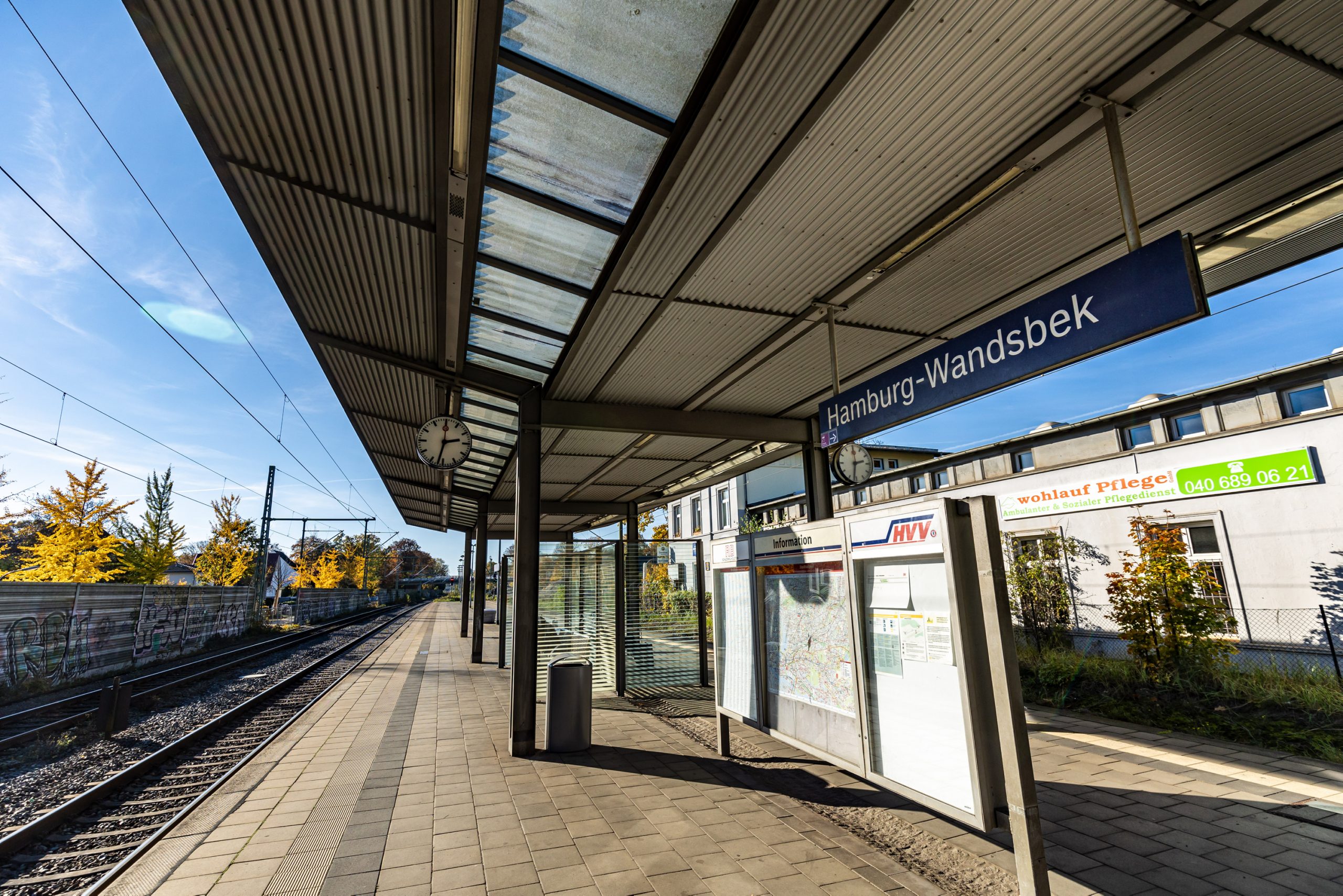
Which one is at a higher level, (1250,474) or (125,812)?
(1250,474)

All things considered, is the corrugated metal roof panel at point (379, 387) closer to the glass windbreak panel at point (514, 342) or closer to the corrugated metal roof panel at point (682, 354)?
the glass windbreak panel at point (514, 342)

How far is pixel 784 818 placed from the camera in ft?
16.1

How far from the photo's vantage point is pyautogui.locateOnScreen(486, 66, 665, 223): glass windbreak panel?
11.8 feet

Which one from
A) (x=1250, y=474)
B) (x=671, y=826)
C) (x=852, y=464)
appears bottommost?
(x=671, y=826)

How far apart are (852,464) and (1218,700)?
→ 604 centimetres

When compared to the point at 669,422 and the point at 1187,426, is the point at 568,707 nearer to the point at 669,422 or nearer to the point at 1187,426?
the point at 669,422

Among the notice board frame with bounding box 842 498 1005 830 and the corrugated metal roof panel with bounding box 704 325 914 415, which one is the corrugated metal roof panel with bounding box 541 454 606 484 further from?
the notice board frame with bounding box 842 498 1005 830

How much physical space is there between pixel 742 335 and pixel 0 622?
15.4 metres

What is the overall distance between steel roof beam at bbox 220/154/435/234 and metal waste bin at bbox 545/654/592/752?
16.4 ft

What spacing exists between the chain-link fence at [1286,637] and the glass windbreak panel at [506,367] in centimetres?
936

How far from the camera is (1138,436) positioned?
43.3ft

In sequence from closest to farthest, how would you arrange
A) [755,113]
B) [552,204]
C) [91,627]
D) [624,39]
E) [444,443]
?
[624,39] < [755,113] < [552,204] < [444,443] < [91,627]

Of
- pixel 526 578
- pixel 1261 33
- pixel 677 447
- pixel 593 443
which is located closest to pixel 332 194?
pixel 526 578

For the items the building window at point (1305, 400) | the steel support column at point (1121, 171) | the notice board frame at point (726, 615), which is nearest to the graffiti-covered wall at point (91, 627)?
the notice board frame at point (726, 615)
